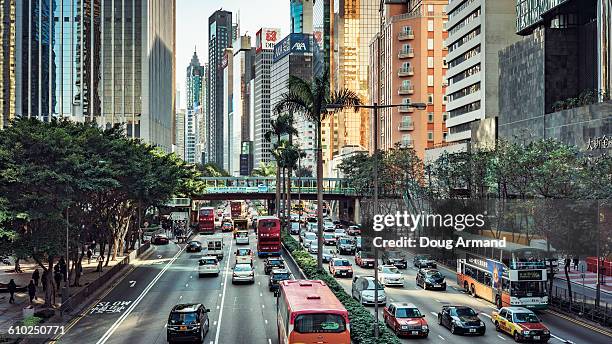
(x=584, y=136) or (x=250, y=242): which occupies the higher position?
(x=584, y=136)

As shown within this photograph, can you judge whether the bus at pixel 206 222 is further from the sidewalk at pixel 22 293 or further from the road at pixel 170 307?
the road at pixel 170 307

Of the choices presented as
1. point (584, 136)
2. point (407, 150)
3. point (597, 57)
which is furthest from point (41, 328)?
point (407, 150)

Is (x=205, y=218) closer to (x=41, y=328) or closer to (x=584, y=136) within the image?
(x=584, y=136)

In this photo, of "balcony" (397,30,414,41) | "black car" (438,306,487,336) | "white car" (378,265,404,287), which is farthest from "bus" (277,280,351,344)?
"balcony" (397,30,414,41)

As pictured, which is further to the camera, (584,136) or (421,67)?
(421,67)

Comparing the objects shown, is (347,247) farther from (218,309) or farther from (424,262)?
(218,309)

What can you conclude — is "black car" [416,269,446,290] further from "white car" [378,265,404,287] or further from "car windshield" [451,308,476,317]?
"car windshield" [451,308,476,317]
